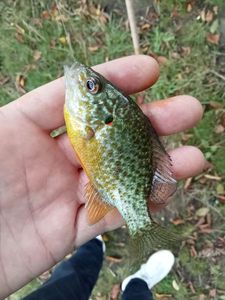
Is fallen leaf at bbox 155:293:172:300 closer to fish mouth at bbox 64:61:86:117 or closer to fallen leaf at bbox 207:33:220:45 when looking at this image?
fallen leaf at bbox 207:33:220:45

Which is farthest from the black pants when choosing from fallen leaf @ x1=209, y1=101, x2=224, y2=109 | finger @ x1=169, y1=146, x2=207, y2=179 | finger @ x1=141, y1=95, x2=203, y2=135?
finger @ x1=141, y1=95, x2=203, y2=135

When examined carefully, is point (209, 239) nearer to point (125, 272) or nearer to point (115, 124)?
point (125, 272)

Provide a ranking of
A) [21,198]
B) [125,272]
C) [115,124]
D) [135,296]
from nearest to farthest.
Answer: [115,124]
[21,198]
[135,296]
[125,272]

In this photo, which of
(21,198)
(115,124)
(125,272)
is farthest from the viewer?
(125,272)

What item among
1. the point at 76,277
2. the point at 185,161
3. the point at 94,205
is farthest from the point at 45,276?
the point at 185,161

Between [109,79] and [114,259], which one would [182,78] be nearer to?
[109,79]

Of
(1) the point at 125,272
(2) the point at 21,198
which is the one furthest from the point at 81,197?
(1) the point at 125,272
